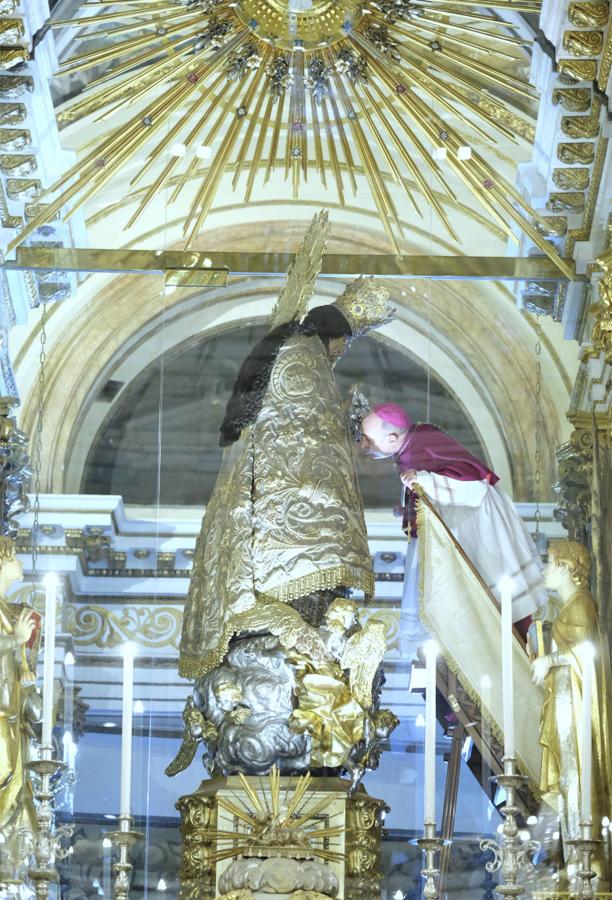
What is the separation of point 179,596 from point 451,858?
1451 mm

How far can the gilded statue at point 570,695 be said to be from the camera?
6406 millimetres

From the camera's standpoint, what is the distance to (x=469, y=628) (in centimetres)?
692

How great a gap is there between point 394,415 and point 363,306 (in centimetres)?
42

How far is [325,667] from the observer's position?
20.9 ft

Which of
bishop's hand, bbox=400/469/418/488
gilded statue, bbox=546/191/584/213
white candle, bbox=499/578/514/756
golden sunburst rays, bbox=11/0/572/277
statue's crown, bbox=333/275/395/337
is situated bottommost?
white candle, bbox=499/578/514/756

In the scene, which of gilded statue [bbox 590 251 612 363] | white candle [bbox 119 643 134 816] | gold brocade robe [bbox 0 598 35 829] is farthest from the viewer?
gilded statue [bbox 590 251 612 363]

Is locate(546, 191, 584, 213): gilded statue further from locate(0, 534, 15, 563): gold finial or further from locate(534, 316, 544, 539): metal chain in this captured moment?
locate(0, 534, 15, 563): gold finial

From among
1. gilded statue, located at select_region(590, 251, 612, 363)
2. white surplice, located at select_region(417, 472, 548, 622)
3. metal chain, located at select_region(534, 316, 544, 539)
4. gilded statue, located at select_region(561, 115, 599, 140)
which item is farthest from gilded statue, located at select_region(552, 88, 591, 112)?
white surplice, located at select_region(417, 472, 548, 622)

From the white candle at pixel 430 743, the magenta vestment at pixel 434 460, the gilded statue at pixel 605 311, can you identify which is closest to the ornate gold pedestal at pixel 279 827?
the white candle at pixel 430 743

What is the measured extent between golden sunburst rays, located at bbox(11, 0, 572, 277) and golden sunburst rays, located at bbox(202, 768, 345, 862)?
8.34 ft

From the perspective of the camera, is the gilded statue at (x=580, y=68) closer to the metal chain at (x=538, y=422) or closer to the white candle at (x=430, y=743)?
the metal chain at (x=538, y=422)

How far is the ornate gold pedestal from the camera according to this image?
607cm

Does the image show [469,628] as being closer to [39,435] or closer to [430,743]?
[430,743]

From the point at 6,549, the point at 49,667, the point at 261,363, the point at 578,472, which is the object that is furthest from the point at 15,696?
the point at 578,472
